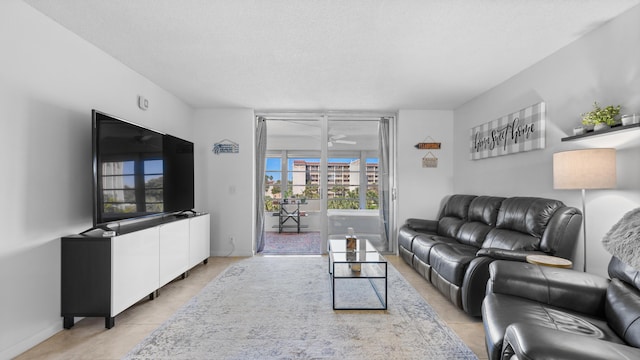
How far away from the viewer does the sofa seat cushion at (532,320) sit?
152 cm

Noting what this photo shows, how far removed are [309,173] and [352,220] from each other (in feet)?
Result: 4.29

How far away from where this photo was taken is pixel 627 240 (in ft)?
4.83

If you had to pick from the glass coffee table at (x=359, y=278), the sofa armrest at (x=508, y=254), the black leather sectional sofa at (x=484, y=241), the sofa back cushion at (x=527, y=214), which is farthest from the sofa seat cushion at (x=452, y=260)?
the glass coffee table at (x=359, y=278)

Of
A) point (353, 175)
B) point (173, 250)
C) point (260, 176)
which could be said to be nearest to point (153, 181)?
point (173, 250)

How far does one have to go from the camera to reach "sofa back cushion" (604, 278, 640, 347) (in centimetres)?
144

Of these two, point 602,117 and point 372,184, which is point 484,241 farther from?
point 372,184

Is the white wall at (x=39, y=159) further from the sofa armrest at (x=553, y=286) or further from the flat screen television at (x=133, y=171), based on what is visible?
the sofa armrest at (x=553, y=286)

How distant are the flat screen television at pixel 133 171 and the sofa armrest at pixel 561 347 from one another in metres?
2.97

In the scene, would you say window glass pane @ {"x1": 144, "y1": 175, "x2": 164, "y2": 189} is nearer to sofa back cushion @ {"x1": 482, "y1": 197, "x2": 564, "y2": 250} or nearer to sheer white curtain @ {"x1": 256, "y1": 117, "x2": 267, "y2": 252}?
sheer white curtain @ {"x1": 256, "y1": 117, "x2": 267, "y2": 252}

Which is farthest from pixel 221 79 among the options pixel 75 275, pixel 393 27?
pixel 75 275

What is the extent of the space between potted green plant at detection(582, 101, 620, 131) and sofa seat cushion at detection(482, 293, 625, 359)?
1.46 m

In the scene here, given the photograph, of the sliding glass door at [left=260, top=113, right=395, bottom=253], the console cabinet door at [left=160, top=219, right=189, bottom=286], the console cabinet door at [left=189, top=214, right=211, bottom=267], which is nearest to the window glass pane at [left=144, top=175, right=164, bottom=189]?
the console cabinet door at [left=160, top=219, right=189, bottom=286]

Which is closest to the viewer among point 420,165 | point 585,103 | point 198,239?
point 585,103

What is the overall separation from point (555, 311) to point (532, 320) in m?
0.26
